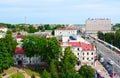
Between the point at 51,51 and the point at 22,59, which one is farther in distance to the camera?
the point at 22,59

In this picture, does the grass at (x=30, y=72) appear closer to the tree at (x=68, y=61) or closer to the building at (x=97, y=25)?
the tree at (x=68, y=61)

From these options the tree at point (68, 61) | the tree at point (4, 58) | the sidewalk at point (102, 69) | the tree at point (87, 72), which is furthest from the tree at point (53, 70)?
the sidewalk at point (102, 69)

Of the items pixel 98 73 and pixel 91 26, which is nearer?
pixel 98 73

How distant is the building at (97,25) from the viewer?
193 meters

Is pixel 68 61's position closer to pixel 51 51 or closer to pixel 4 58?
pixel 51 51

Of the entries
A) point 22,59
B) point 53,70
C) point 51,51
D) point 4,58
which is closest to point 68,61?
point 53,70

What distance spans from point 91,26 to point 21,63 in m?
135

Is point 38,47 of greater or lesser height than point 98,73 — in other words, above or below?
above

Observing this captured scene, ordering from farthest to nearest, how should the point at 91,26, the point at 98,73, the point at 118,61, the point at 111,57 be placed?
1. the point at 91,26
2. the point at 111,57
3. the point at 118,61
4. the point at 98,73

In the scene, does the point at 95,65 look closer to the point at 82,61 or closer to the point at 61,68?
the point at 82,61

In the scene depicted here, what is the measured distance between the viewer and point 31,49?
192 ft

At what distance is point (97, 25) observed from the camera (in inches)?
7623

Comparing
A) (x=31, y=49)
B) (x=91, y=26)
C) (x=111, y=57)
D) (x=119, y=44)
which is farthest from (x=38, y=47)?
(x=91, y=26)

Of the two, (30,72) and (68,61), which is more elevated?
(68,61)
